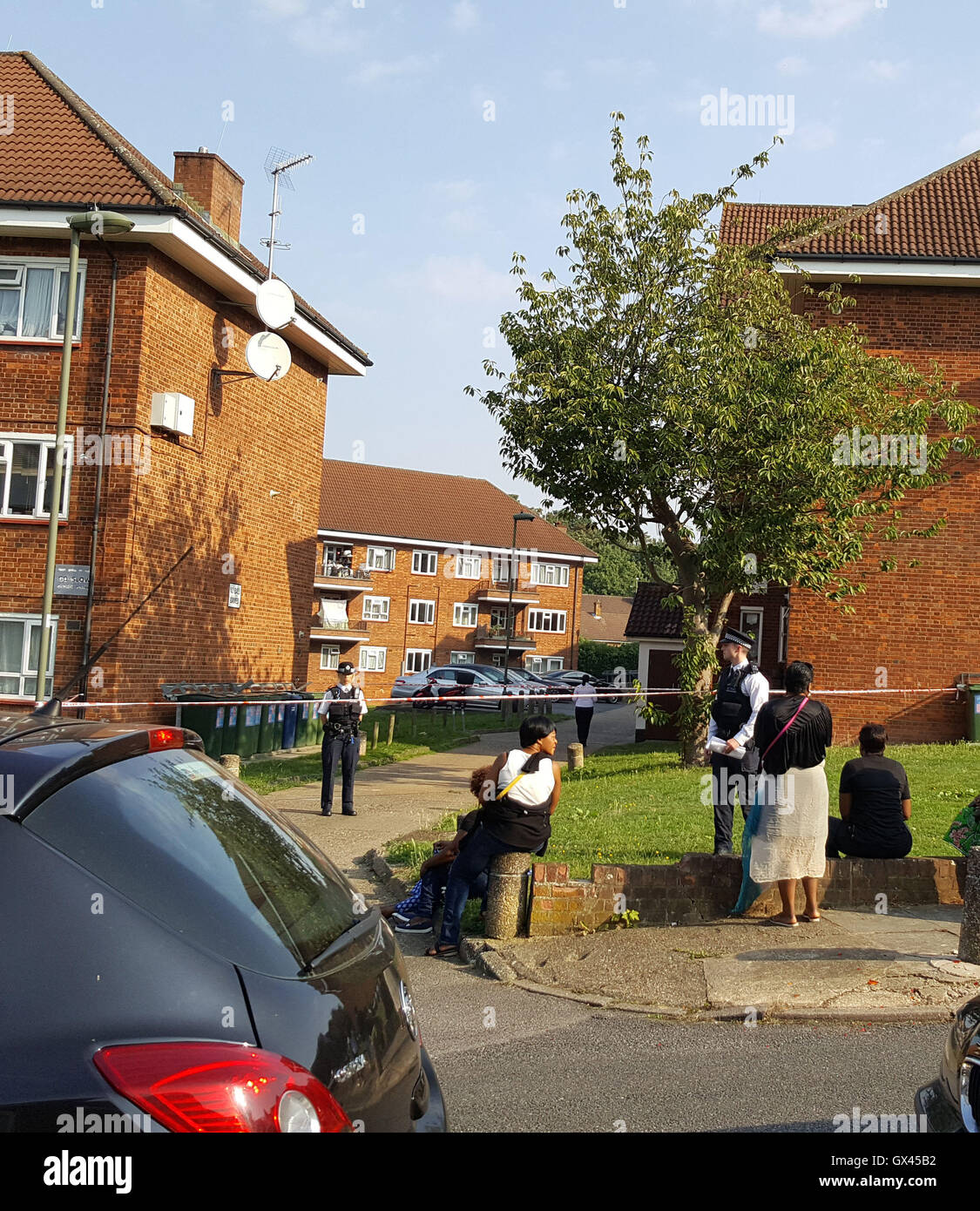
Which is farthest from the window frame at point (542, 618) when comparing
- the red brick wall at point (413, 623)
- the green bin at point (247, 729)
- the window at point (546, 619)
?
the green bin at point (247, 729)

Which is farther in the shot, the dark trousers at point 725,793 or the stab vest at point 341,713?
the stab vest at point 341,713

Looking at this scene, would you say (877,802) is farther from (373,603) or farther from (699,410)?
(373,603)

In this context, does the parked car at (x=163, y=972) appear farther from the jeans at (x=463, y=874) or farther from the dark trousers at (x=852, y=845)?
the dark trousers at (x=852, y=845)

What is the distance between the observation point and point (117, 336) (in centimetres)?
1847

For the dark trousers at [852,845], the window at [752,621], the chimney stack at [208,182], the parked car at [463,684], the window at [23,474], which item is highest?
the chimney stack at [208,182]

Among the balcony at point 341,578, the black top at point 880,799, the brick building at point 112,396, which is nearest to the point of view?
the black top at point 880,799

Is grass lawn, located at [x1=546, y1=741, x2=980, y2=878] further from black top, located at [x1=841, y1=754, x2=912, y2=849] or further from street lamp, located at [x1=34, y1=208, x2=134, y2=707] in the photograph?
street lamp, located at [x1=34, y1=208, x2=134, y2=707]

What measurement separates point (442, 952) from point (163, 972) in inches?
232

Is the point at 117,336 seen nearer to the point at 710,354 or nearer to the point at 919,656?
the point at 710,354

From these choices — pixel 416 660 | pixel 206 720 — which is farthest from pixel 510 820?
pixel 416 660

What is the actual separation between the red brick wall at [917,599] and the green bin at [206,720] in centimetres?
1021

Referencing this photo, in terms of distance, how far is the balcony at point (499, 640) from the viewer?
207 ft

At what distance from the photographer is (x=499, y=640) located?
63.6 m

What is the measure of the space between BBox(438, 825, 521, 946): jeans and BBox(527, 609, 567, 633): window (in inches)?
2269
